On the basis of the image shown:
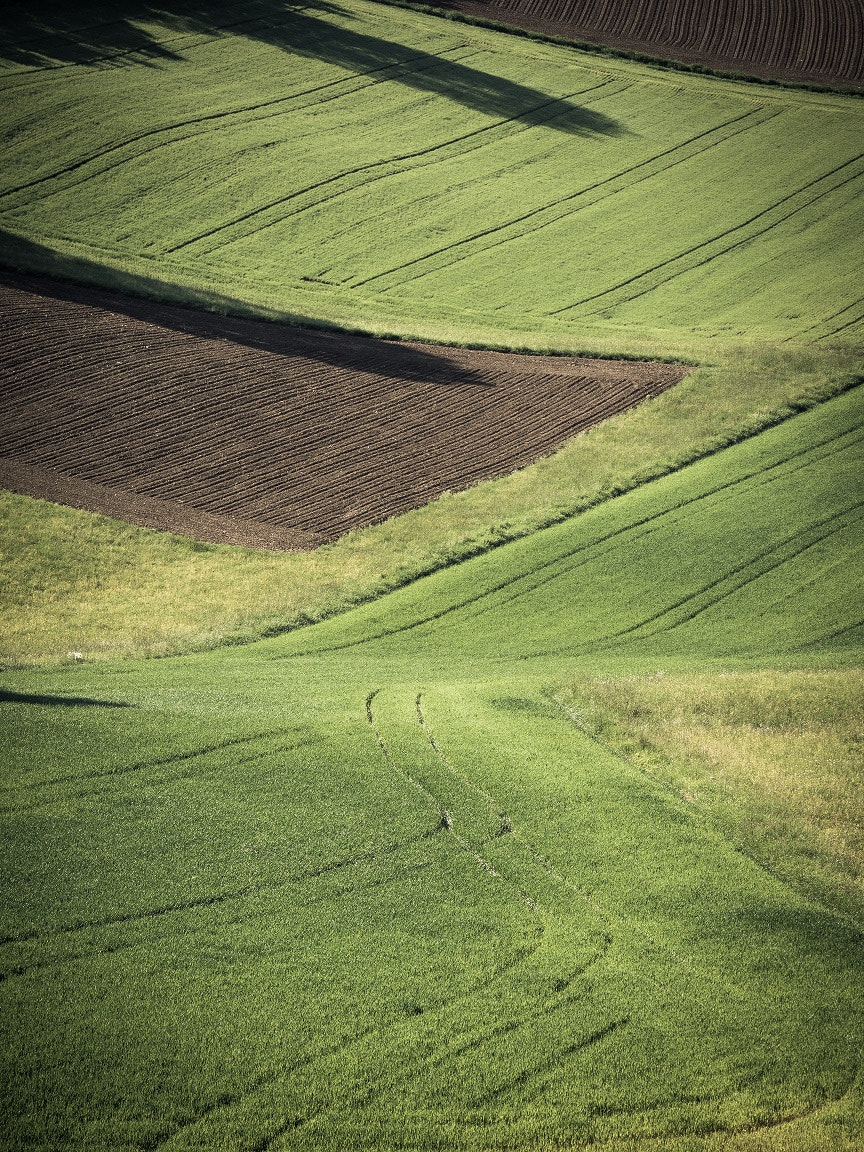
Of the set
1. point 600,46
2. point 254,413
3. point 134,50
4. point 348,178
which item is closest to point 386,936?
point 254,413

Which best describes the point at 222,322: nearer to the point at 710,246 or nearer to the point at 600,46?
the point at 710,246

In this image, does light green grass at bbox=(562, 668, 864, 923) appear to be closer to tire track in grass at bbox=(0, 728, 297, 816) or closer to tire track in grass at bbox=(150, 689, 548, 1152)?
tire track in grass at bbox=(150, 689, 548, 1152)

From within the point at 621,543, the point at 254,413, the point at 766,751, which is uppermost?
the point at 254,413

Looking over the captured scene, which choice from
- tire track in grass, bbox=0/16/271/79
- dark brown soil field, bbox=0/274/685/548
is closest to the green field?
dark brown soil field, bbox=0/274/685/548

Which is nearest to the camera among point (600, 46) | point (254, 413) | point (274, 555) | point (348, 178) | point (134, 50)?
point (274, 555)

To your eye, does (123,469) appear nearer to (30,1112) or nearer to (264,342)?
(264,342)

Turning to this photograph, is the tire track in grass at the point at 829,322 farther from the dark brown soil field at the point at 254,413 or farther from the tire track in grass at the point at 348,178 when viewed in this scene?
the tire track in grass at the point at 348,178
